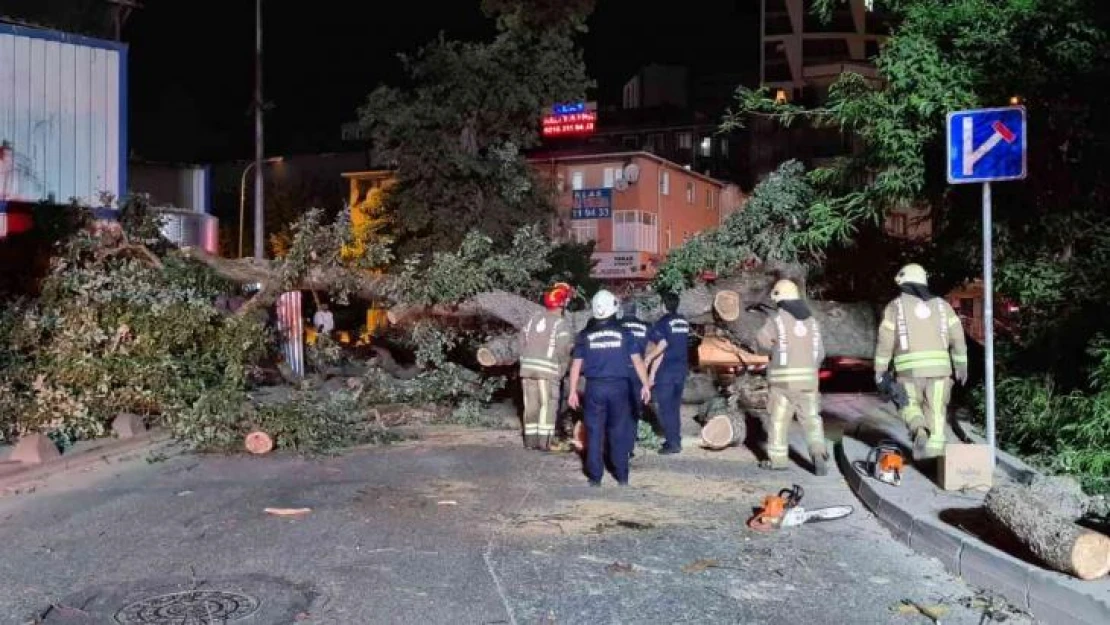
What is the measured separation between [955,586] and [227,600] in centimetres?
386

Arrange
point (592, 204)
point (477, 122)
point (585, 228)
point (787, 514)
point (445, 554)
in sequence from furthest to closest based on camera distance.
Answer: point (585, 228), point (592, 204), point (477, 122), point (787, 514), point (445, 554)

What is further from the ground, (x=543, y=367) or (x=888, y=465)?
(x=543, y=367)

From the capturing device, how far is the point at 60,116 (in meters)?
14.2

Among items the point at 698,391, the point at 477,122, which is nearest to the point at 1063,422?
the point at 698,391

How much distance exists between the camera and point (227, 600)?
537cm

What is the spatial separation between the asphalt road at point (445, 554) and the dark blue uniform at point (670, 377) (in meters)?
1.27

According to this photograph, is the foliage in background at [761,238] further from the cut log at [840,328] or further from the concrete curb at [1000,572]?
the concrete curb at [1000,572]

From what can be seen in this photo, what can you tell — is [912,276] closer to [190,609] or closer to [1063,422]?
[1063,422]

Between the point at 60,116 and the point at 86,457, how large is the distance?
6.17 meters

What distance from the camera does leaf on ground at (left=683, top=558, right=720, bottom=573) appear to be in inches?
238

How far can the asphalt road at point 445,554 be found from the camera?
17.3 ft

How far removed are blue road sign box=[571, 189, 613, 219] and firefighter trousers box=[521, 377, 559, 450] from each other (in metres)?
33.9

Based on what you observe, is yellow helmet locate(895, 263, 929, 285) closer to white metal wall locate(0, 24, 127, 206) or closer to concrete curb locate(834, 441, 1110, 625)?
concrete curb locate(834, 441, 1110, 625)

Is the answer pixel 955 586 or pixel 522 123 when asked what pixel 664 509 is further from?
pixel 522 123
